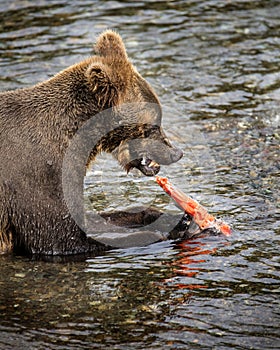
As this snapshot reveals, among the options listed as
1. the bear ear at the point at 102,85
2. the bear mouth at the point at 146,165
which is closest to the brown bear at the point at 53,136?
the bear ear at the point at 102,85

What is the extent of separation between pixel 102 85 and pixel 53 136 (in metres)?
0.65

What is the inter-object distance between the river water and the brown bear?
0.87ft

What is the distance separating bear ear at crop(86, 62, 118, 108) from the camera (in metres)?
7.38

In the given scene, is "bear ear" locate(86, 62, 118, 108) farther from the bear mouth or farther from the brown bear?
the bear mouth

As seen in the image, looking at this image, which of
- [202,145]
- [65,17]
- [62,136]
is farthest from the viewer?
[65,17]

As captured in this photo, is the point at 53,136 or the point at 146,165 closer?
the point at 53,136

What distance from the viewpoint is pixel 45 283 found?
6.98m

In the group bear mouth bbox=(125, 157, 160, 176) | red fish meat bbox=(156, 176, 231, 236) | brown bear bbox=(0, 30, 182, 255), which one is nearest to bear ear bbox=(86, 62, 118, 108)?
brown bear bbox=(0, 30, 182, 255)

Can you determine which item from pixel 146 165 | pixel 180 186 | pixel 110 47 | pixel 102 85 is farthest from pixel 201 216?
pixel 110 47

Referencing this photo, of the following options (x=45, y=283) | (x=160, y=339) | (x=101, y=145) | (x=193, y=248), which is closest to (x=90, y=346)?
(x=160, y=339)

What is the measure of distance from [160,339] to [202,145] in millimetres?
4844

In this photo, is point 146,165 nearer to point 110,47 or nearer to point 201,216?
point 201,216

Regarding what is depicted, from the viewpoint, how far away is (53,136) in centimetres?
746

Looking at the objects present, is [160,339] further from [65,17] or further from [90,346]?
[65,17]
